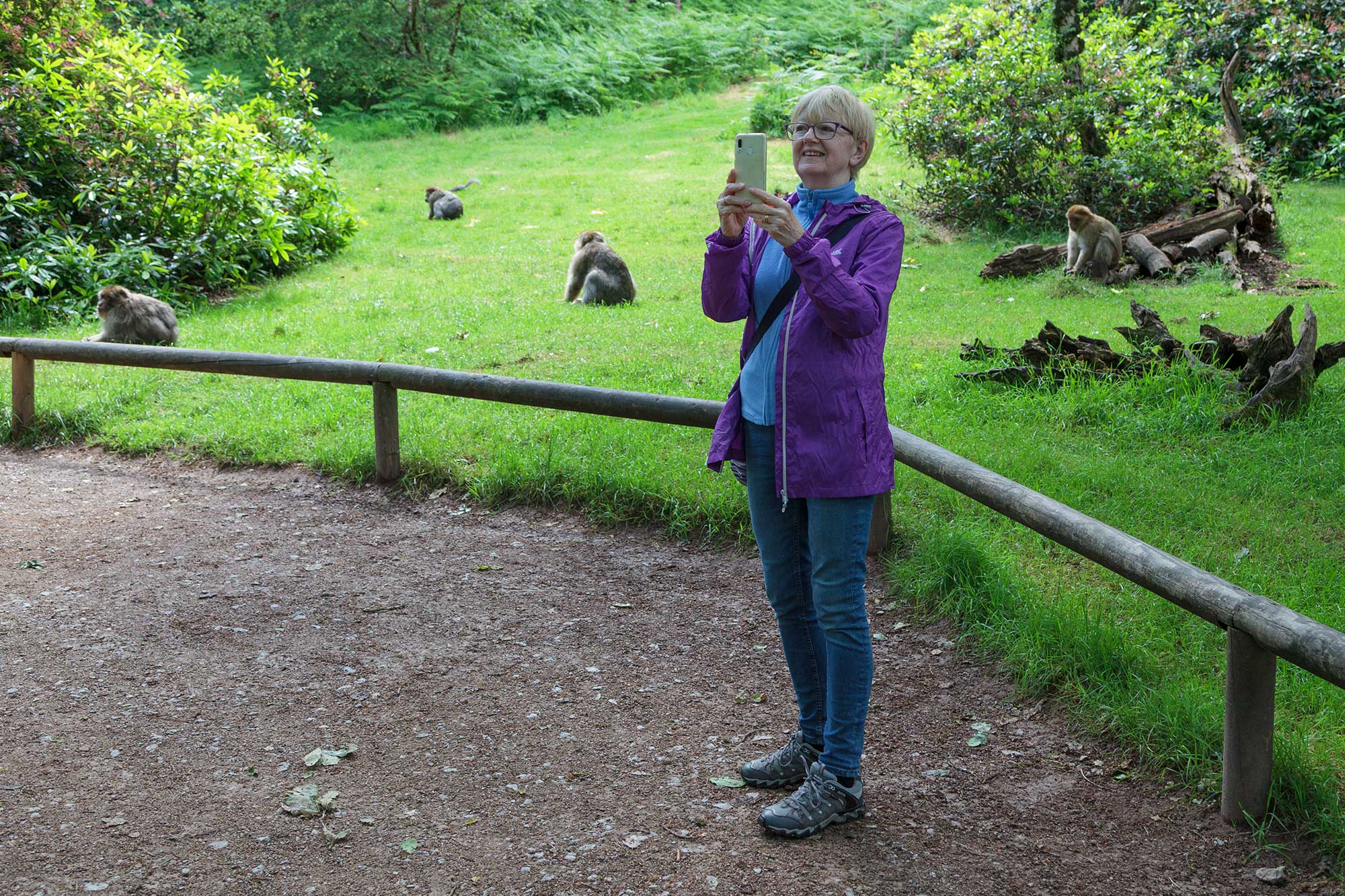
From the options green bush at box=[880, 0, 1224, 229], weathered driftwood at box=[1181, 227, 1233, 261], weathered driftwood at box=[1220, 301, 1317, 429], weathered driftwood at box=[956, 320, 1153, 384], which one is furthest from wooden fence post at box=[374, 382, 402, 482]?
green bush at box=[880, 0, 1224, 229]

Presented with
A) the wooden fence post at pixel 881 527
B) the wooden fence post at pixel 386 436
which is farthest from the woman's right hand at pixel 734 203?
the wooden fence post at pixel 386 436

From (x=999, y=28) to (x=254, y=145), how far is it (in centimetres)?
929

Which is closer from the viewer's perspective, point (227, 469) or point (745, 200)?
point (745, 200)

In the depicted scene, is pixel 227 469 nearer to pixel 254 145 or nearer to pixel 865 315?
pixel 865 315

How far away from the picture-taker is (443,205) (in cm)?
1642

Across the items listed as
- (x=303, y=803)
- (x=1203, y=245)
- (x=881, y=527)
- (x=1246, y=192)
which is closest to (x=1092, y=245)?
(x=1203, y=245)

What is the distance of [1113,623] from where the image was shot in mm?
4344

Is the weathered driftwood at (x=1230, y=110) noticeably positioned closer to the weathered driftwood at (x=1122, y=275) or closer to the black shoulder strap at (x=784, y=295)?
the weathered driftwood at (x=1122, y=275)

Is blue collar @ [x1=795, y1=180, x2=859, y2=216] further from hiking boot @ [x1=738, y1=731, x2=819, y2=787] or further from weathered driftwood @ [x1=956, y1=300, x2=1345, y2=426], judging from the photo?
weathered driftwood @ [x1=956, y1=300, x2=1345, y2=426]

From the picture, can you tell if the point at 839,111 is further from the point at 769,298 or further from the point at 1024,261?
the point at 1024,261

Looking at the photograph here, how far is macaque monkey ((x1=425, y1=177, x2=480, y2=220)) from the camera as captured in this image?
53.9 feet

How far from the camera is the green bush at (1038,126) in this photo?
1274cm

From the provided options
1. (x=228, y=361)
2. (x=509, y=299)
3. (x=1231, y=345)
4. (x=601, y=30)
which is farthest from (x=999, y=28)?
(x=601, y=30)

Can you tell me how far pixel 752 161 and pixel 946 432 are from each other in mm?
3975
